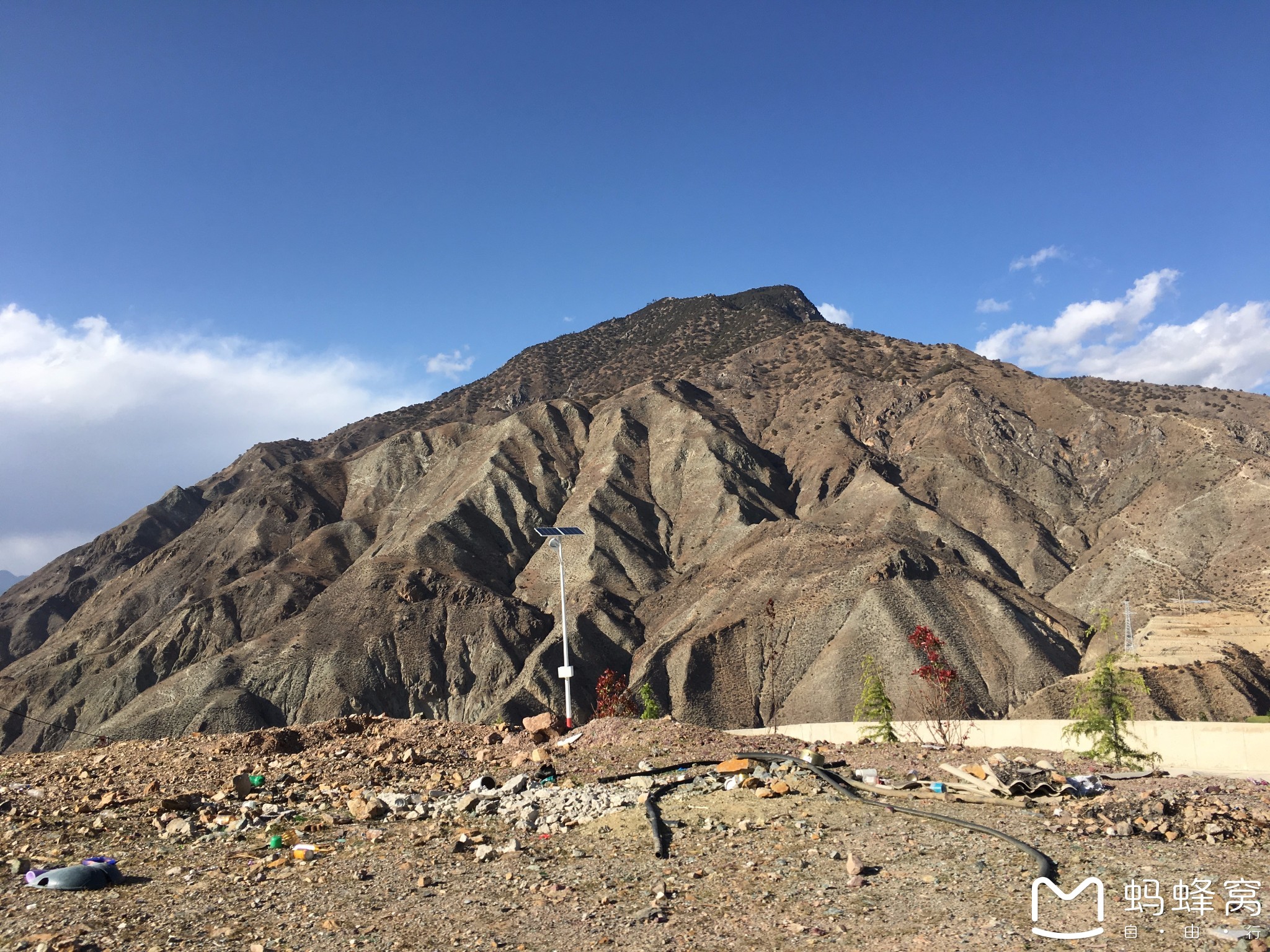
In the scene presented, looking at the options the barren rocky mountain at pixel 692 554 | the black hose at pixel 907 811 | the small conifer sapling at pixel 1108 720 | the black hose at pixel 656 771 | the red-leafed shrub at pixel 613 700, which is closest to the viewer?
the black hose at pixel 907 811

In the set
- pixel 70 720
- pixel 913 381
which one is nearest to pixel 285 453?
pixel 70 720

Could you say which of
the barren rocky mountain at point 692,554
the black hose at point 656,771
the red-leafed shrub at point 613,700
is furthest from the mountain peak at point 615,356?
the black hose at point 656,771

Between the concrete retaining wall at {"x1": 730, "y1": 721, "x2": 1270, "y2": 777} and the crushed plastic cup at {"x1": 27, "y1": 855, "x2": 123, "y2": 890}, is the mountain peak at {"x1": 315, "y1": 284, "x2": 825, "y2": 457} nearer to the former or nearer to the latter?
the concrete retaining wall at {"x1": 730, "y1": 721, "x2": 1270, "y2": 777}

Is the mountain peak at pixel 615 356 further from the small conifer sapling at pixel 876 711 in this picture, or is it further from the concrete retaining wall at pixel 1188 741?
the concrete retaining wall at pixel 1188 741

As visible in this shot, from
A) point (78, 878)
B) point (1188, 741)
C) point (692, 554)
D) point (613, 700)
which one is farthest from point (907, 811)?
point (692, 554)

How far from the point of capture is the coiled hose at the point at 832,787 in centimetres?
952

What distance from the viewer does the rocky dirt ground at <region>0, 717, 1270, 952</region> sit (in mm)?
8117

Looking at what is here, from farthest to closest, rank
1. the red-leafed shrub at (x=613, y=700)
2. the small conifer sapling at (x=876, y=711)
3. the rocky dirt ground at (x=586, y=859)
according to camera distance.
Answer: the red-leafed shrub at (x=613, y=700) < the small conifer sapling at (x=876, y=711) < the rocky dirt ground at (x=586, y=859)

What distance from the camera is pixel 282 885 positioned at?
32.0 feet

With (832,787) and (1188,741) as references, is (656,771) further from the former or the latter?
(1188,741)

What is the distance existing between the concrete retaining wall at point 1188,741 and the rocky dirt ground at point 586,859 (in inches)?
241

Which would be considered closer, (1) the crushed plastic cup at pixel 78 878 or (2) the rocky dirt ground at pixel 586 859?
(2) the rocky dirt ground at pixel 586 859

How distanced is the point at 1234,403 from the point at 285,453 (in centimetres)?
13475

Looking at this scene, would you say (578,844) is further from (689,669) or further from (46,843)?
(689,669)
